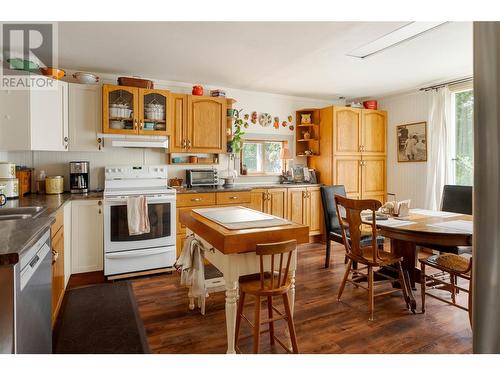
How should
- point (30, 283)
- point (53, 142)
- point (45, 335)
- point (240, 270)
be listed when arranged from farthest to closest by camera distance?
point (53, 142) → point (240, 270) → point (45, 335) → point (30, 283)

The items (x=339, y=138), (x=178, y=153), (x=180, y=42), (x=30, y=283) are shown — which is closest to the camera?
(x=30, y=283)

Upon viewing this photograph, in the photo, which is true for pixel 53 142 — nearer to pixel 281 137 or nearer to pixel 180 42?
pixel 180 42

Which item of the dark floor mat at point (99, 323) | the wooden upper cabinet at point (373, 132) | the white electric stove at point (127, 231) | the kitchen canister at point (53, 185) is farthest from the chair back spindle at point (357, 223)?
the kitchen canister at point (53, 185)

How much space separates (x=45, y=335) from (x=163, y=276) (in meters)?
1.82

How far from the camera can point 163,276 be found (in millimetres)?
3338

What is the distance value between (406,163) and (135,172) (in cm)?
398

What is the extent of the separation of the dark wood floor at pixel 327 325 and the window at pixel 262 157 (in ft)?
7.26

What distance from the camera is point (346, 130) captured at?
471cm

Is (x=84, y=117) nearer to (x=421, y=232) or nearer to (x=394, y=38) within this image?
(x=394, y=38)

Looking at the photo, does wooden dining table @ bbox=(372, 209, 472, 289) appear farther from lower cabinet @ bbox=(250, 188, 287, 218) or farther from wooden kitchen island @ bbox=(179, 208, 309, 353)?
lower cabinet @ bbox=(250, 188, 287, 218)

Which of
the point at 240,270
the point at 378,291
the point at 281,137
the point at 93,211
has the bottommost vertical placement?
the point at 378,291

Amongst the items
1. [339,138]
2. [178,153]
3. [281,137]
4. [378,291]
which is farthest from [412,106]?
[178,153]

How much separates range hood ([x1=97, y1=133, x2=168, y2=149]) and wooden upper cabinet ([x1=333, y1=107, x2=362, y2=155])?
98.3 inches

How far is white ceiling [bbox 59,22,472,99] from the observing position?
2543 millimetres
